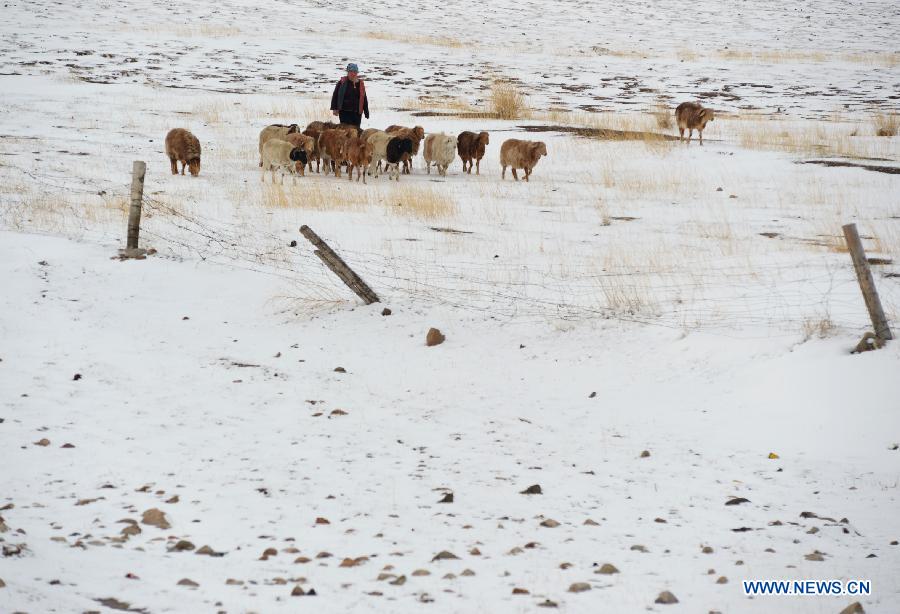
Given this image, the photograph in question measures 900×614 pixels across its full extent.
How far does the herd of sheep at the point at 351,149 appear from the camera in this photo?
15531mm

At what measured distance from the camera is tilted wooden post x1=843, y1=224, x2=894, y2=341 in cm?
681

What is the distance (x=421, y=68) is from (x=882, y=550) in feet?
108

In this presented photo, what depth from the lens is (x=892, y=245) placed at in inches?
→ 433

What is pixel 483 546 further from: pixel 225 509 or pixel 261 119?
pixel 261 119

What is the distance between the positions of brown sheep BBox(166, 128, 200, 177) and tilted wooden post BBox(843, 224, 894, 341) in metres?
11.7

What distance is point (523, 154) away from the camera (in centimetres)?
1672

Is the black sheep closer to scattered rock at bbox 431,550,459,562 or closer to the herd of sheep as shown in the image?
the herd of sheep

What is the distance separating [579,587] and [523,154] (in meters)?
13.3

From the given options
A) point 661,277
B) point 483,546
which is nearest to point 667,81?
point 661,277

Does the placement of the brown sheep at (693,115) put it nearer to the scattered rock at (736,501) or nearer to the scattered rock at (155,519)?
the scattered rock at (736,501)

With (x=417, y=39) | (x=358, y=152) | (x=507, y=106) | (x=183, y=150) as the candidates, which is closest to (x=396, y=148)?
(x=358, y=152)

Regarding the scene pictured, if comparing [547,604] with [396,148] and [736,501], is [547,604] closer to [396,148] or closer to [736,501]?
[736,501]

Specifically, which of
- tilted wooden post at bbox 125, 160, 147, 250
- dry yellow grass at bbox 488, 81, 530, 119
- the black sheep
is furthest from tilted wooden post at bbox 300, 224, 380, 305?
dry yellow grass at bbox 488, 81, 530, 119

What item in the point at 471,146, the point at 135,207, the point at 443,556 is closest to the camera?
the point at 443,556
